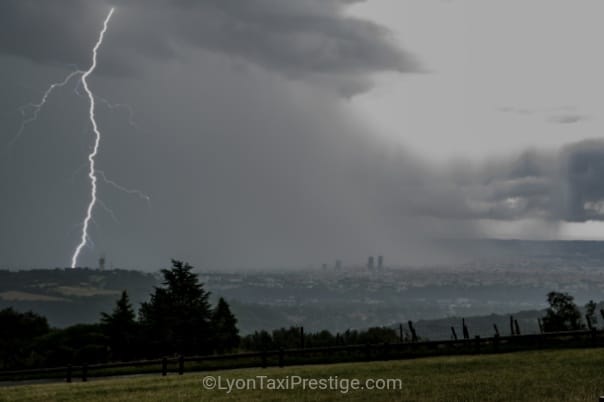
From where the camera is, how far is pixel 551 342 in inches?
1490

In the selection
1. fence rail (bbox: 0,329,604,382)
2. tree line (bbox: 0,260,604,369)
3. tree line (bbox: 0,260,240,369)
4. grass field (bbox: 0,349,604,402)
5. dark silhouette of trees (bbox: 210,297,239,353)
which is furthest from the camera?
dark silhouette of trees (bbox: 210,297,239,353)

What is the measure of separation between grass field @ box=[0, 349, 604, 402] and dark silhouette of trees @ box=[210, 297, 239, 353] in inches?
1356

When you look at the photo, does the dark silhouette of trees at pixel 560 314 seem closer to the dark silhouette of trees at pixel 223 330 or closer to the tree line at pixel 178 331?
the tree line at pixel 178 331

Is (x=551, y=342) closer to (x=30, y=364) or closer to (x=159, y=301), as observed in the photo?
(x=30, y=364)

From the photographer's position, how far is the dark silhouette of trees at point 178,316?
201ft

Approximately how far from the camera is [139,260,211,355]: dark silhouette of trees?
61.2 meters

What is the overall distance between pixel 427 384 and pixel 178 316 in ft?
149

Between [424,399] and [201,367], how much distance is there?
59.6 ft

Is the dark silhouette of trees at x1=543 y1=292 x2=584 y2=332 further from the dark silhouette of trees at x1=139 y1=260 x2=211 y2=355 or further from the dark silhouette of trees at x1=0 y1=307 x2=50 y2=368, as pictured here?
the dark silhouette of trees at x1=0 y1=307 x2=50 y2=368

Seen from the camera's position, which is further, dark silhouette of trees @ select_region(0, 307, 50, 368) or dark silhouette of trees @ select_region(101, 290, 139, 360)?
dark silhouette of trees @ select_region(0, 307, 50, 368)

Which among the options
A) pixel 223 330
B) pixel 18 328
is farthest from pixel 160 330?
pixel 18 328

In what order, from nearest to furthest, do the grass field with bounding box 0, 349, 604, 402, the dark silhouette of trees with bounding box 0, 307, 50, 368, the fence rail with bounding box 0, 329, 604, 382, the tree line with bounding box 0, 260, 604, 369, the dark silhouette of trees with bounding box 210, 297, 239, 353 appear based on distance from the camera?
the grass field with bounding box 0, 349, 604, 402, the fence rail with bounding box 0, 329, 604, 382, the tree line with bounding box 0, 260, 604, 369, the dark silhouette of trees with bounding box 210, 297, 239, 353, the dark silhouette of trees with bounding box 0, 307, 50, 368

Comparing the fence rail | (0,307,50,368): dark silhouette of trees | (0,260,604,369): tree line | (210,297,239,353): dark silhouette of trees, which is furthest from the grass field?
(0,307,50,368): dark silhouette of trees

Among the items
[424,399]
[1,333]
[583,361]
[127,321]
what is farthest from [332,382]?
[1,333]
